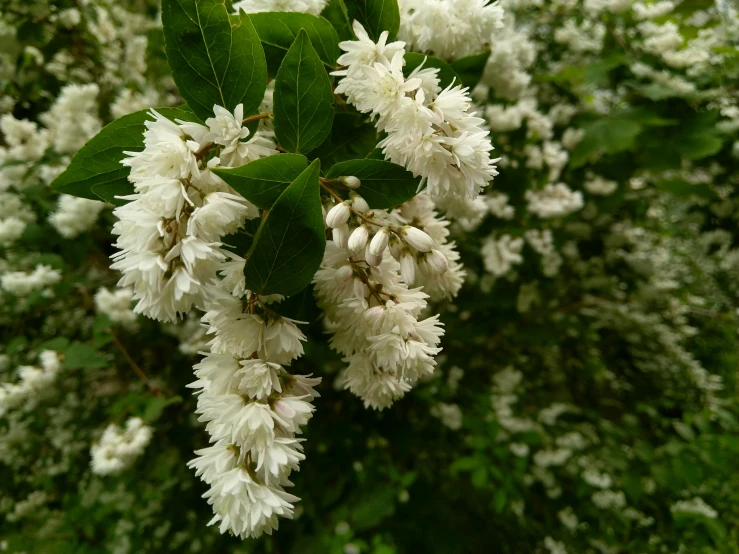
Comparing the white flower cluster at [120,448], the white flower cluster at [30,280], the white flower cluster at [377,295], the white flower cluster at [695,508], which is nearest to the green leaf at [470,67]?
the white flower cluster at [377,295]

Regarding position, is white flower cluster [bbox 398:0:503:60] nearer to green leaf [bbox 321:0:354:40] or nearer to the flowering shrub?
the flowering shrub

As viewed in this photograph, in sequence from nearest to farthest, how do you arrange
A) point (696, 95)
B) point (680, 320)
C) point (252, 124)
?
1. point (252, 124)
2. point (696, 95)
3. point (680, 320)

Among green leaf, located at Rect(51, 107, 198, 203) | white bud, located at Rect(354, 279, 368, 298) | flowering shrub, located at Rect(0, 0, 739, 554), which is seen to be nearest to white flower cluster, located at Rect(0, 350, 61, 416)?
flowering shrub, located at Rect(0, 0, 739, 554)

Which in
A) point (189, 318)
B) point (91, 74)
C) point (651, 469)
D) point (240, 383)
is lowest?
point (651, 469)

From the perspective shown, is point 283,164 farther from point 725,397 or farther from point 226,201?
point 725,397

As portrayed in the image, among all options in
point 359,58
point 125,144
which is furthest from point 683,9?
point 125,144

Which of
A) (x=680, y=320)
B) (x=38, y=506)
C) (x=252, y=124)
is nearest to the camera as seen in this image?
(x=252, y=124)

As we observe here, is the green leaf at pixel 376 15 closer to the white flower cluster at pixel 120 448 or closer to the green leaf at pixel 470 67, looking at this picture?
the green leaf at pixel 470 67

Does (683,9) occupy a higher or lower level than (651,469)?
higher
